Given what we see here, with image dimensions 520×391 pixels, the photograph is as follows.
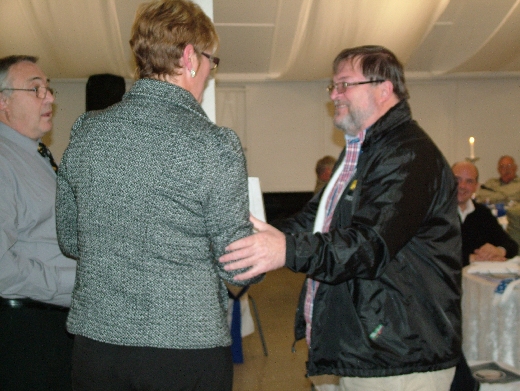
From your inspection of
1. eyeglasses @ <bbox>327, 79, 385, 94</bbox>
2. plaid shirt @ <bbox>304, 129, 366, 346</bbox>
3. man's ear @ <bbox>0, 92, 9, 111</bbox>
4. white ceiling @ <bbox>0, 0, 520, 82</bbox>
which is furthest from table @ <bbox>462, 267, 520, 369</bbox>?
white ceiling @ <bbox>0, 0, 520, 82</bbox>

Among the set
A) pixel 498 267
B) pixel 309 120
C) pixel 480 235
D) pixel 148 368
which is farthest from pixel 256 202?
pixel 309 120

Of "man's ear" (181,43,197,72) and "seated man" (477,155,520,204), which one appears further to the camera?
"seated man" (477,155,520,204)

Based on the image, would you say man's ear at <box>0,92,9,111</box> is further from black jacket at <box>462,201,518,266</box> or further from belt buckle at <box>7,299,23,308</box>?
black jacket at <box>462,201,518,266</box>

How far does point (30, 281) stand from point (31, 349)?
0.28 meters

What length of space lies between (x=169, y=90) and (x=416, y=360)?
1.08 metres

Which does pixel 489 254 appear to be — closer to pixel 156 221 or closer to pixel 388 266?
pixel 388 266

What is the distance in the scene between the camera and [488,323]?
353 centimetres

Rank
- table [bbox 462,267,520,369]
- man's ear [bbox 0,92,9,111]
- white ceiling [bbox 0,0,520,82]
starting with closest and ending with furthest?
man's ear [bbox 0,92,9,111]
table [bbox 462,267,520,369]
white ceiling [bbox 0,0,520,82]

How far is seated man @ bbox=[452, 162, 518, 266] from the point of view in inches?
162

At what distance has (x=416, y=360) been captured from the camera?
1.77 metres

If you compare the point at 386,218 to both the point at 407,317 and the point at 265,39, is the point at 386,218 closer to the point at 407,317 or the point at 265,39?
the point at 407,317

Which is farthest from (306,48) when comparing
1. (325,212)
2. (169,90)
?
(169,90)

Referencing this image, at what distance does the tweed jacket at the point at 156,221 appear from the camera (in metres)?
1.34

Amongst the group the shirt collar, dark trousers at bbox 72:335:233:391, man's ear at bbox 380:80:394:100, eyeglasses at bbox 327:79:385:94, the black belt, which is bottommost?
dark trousers at bbox 72:335:233:391
